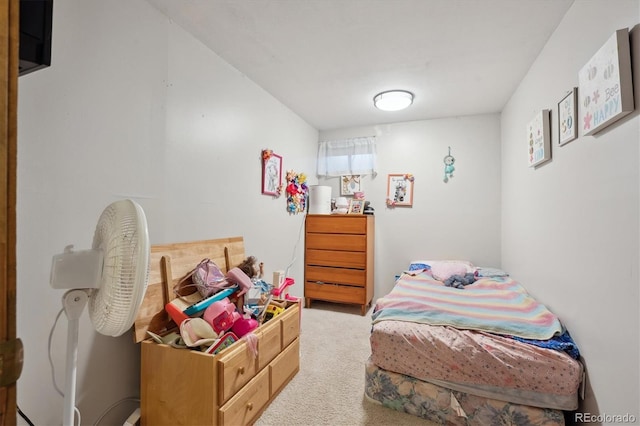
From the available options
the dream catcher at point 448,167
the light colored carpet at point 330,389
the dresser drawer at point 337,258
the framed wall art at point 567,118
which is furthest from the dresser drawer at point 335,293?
the framed wall art at point 567,118

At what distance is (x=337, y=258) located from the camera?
339 centimetres

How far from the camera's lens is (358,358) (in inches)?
88.7

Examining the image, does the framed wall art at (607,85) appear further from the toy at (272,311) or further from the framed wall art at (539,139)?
the toy at (272,311)

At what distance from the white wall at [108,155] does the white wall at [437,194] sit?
6.94 ft

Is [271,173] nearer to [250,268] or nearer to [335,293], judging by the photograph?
[250,268]

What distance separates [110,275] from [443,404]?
5.68 feet

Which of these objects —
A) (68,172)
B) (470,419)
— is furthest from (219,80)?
(470,419)

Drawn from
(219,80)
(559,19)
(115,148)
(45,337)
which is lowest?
(45,337)

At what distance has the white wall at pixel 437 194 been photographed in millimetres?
3271

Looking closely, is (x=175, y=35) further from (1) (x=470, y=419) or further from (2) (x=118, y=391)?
(1) (x=470, y=419)

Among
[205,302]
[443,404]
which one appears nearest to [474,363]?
[443,404]

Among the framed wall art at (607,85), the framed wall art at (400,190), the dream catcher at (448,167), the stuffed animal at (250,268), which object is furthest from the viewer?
the framed wall art at (400,190)

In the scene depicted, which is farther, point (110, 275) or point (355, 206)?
point (355, 206)

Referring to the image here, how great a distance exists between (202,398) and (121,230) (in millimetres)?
939
